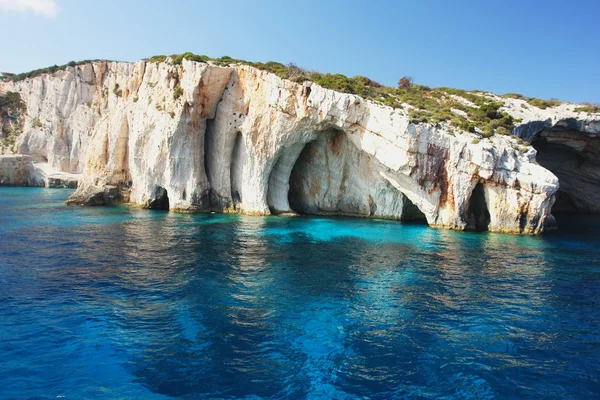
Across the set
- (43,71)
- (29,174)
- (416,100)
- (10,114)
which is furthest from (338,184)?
(10,114)

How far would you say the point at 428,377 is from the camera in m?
9.42

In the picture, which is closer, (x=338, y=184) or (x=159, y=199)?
(x=338, y=184)

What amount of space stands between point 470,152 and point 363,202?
12135 mm

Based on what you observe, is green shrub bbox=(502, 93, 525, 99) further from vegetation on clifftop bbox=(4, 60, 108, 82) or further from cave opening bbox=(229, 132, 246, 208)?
vegetation on clifftop bbox=(4, 60, 108, 82)

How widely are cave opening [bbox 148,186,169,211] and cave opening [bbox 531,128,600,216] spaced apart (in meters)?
38.5

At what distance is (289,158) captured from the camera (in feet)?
125

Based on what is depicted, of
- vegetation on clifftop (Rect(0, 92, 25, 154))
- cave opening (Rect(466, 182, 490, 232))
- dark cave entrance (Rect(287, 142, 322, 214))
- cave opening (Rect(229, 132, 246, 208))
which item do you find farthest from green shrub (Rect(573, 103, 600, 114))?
vegetation on clifftop (Rect(0, 92, 25, 154))

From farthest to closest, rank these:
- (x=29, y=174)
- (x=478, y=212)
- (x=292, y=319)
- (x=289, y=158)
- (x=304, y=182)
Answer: (x=29, y=174) < (x=304, y=182) < (x=289, y=158) < (x=478, y=212) < (x=292, y=319)

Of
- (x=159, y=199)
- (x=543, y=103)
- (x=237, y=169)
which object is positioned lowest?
(x=159, y=199)

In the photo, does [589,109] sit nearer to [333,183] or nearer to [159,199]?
[333,183]

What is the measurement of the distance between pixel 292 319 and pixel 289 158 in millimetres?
26698

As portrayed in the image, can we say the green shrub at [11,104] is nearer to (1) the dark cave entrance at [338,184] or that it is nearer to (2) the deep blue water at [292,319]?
(1) the dark cave entrance at [338,184]

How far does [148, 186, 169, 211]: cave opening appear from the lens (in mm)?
39656

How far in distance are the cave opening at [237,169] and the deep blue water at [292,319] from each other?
1484 centimetres
